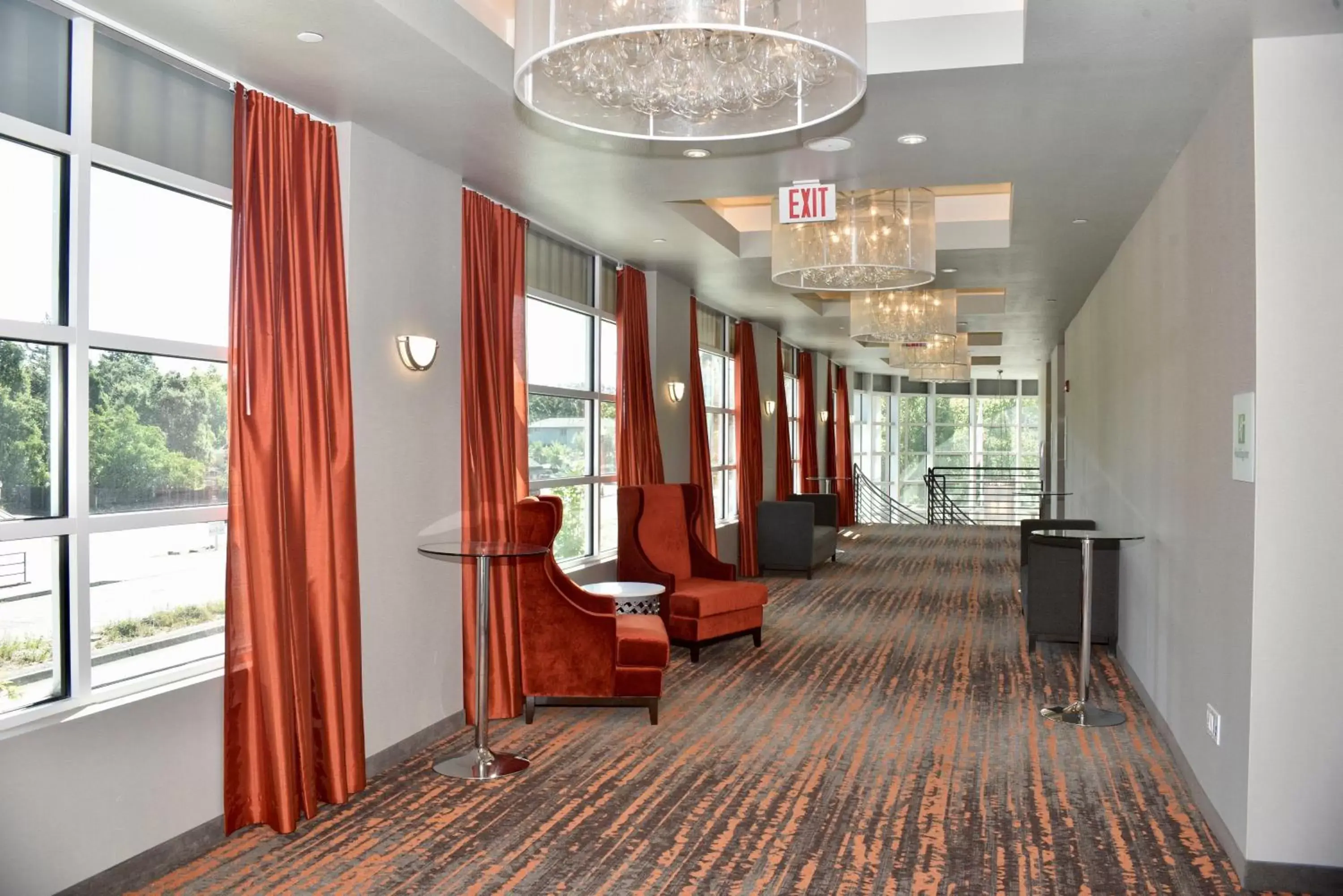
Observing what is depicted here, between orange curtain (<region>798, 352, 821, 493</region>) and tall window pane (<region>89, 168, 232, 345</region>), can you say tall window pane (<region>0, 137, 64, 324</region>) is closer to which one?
tall window pane (<region>89, 168, 232, 345</region>)

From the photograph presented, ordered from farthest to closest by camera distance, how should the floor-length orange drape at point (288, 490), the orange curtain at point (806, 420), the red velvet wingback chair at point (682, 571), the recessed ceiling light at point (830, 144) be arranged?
the orange curtain at point (806, 420)
the red velvet wingback chair at point (682, 571)
the recessed ceiling light at point (830, 144)
the floor-length orange drape at point (288, 490)

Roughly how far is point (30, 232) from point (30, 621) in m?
1.19

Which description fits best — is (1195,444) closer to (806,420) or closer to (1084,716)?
(1084,716)

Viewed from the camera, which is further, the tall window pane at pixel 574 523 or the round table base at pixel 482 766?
the tall window pane at pixel 574 523

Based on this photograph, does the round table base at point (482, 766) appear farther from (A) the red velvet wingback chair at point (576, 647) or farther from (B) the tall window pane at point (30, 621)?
(B) the tall window pane at point (30, 621)

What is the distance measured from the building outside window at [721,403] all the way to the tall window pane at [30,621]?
25.8 feet

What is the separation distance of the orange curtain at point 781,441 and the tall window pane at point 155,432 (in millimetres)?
10015

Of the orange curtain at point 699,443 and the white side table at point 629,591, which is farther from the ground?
the orange curtain at point 699,443

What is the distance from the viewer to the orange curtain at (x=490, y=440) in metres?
5.48

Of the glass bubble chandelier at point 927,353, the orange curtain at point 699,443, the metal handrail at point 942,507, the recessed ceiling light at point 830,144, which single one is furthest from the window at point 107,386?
the metal handrail at point 942,507

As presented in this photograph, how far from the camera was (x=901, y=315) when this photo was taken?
8.66 metres

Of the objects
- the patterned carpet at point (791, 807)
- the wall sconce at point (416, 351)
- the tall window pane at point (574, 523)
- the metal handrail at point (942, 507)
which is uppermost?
the wall sconce at point (416, 351)

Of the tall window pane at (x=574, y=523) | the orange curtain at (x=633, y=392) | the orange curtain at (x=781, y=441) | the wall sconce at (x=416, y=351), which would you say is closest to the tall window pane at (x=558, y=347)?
the orange curtain at (x=633, y=392)

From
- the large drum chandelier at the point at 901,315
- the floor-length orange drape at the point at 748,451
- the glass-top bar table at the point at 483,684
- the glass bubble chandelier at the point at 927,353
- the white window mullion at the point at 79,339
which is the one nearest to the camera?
the white window mullion at the point at 79,339
